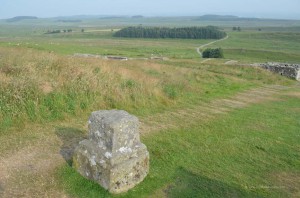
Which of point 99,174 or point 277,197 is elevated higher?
point 99,174

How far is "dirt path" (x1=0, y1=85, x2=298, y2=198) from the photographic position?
611 centimetres

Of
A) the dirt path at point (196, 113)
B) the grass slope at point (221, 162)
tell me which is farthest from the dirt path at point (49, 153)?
the grass slope at point (221, 162)

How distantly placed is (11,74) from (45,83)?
134 cm

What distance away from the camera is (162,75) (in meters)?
17.5

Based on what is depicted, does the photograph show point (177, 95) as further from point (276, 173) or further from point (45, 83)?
point (276, 173)

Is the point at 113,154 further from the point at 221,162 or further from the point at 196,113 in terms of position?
the point at 196,113

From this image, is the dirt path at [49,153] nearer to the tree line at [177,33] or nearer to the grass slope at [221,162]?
the grass slope at [221,162]

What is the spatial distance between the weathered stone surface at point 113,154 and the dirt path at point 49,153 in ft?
2.44

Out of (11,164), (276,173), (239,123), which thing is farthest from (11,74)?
(276,173)

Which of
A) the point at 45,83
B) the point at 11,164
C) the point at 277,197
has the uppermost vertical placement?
the point at 45,83

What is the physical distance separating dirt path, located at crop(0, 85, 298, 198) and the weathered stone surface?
0.74 metres

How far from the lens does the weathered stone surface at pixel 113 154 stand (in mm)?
6203

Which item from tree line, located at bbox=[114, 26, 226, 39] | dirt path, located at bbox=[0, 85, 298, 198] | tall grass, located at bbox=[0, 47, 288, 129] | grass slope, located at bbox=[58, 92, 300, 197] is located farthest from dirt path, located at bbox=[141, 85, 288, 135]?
tree line, located at bbox=[114, 26, 226, 39]

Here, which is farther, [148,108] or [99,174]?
[148,108]
